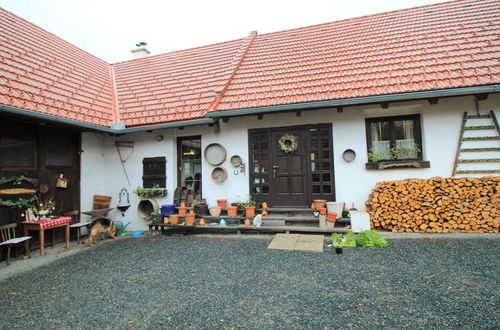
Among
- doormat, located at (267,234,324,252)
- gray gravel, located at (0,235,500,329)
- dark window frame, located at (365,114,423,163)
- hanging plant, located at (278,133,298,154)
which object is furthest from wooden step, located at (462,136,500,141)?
doormat, located at (267,234,324,252)

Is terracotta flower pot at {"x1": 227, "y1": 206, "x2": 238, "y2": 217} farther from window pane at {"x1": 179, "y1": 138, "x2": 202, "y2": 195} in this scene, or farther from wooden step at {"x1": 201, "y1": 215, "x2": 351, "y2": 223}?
window pane at {"x1": 179, "y1": 138, "x2": 202, "y2": 195}

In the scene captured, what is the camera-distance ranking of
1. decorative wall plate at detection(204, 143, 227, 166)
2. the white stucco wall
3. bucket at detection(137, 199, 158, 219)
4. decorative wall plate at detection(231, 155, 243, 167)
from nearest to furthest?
the white stucco wall, decorative wall plate at detection(231, 155, 243, 167), decorative wall plate at detection(204, 143, 227, 166), bucket at detection(137, 199, 158, 219)

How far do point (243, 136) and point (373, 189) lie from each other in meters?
3.03

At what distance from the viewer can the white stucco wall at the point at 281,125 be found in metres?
4.95

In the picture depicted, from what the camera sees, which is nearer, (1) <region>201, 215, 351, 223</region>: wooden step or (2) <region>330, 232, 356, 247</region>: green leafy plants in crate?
(2) <region>330, 232, 356, 247</region>: green leafy plants in crate

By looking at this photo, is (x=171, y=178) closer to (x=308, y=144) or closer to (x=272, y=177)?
(x=272, y=177)

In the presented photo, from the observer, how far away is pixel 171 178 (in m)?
6.20

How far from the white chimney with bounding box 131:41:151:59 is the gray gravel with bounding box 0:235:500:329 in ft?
27.0

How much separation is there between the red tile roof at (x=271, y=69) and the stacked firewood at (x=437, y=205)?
1.79 metres

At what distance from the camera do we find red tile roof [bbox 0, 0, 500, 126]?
5.04 metres

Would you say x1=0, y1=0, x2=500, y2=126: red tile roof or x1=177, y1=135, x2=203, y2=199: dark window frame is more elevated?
x1=0, y1=0, x2=500, y2=126: red tile roof

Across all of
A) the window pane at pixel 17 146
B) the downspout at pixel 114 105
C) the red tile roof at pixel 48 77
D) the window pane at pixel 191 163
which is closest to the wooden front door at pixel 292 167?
the window pane at pixel 191 163

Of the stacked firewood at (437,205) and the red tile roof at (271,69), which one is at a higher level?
the red tile roof at (271,69)

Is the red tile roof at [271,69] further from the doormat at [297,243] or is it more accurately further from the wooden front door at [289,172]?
the doormat at [297,243]
